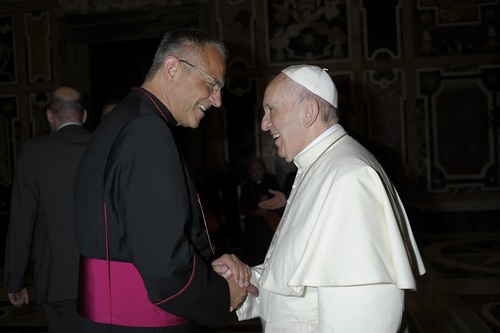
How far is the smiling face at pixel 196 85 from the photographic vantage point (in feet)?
6.59

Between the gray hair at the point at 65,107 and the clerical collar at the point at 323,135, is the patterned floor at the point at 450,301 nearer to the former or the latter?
the clerical collar at the point at 323,135

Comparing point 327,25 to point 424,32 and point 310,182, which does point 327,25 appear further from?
point 310,182

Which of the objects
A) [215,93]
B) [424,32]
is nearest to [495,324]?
[215,93]

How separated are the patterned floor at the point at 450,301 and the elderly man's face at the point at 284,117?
4.28ft

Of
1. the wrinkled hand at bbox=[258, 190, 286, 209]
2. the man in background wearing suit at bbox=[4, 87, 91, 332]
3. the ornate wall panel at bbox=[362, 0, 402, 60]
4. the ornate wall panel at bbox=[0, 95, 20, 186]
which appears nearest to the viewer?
the man in background wearing suit at bbox=[4, 87, 91, 332]

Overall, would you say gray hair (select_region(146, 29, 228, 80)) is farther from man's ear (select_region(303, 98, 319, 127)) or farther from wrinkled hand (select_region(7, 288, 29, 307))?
wrinkled hand (select_region(7, 288, 29, 307))

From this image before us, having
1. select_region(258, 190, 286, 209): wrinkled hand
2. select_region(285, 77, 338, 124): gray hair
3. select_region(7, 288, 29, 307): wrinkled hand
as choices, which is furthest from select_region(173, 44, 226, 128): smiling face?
select_region(258, 190, 286, 209): wrinkled hand

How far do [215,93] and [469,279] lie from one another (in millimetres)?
4662

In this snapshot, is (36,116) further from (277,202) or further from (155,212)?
(155,212)

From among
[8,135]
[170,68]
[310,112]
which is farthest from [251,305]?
[8,135]

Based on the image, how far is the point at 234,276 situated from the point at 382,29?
7.45 meters

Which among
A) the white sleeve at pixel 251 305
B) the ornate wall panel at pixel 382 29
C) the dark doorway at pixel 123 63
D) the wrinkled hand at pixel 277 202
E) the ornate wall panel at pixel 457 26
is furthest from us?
the dark doorway at pixel 123 63

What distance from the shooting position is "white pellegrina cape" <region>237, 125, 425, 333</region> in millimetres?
1653

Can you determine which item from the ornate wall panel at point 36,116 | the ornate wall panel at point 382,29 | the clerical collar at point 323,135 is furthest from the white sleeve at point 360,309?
the ornate wall panel at point 36,116
